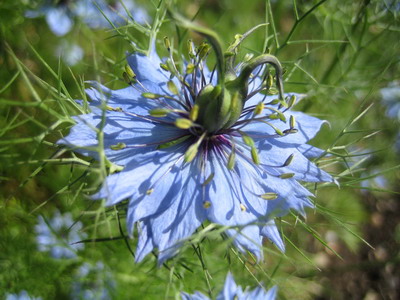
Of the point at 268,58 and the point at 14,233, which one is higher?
the point at 268,58

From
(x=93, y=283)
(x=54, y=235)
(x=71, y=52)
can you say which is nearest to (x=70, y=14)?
(x=71, y=52)

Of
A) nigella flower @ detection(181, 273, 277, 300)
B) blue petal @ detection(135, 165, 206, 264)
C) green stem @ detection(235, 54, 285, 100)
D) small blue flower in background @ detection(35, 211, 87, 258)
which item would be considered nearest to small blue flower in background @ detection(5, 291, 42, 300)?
small blue flower in background @ detection(35, 211, 87, 258)

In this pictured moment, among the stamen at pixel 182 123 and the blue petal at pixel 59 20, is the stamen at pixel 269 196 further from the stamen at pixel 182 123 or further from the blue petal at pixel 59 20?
the blue petal at pixel 59 20

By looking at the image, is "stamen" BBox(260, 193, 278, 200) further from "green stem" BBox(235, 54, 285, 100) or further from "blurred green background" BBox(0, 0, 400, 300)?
"green stem" BBox(235, 54, 285, 100)

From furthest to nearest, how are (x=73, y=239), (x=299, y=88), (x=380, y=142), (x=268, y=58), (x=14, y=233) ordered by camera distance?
(x=380, y=142) < (x=299, y=88) < (x=73, y=239) < (x=14, y=233) < (x=268, y=58)

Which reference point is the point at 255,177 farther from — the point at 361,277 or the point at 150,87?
the point at 361,277

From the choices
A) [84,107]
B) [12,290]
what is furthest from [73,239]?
[84,107]
